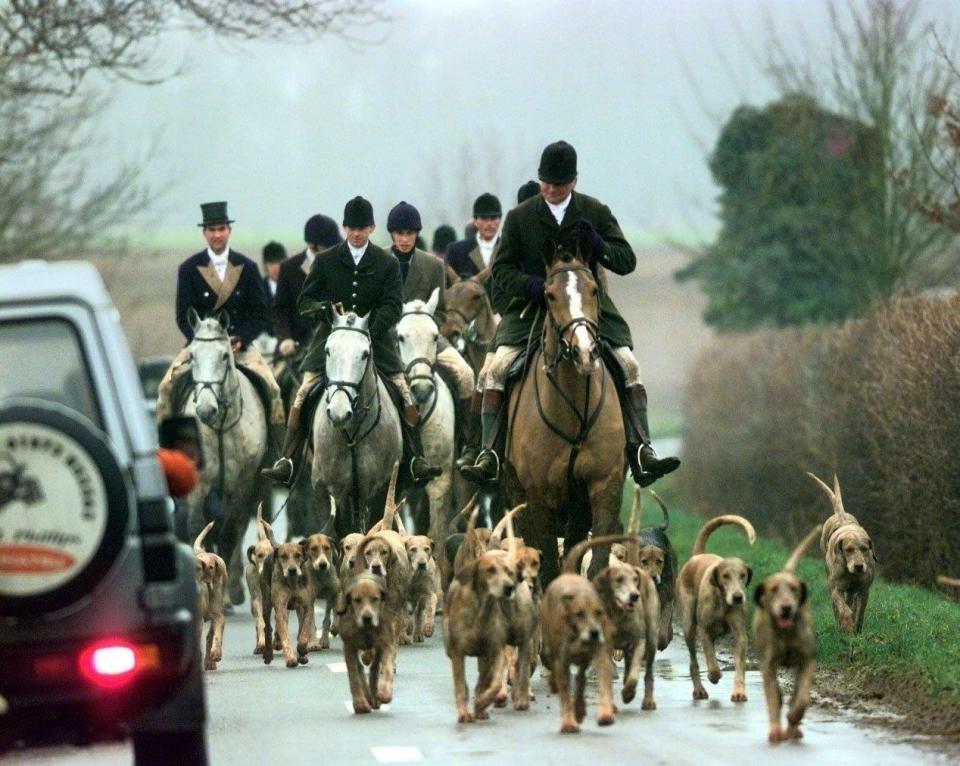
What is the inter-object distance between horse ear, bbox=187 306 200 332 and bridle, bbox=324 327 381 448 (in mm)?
1143

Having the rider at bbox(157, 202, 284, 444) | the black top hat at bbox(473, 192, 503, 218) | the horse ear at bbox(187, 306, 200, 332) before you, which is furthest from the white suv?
the black top hat at bbox(473, 192, 503, 218)

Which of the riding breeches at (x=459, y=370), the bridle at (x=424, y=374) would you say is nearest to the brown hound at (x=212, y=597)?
the bridle at (x=424, y=374)

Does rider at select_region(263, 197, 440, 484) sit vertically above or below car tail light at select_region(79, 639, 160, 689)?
above

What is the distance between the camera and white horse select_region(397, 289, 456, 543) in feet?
70.2

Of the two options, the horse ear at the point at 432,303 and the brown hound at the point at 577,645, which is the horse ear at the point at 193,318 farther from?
the brown hound at the point at 577,645

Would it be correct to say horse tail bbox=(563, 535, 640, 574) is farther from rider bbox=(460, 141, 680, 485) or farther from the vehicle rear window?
the vehicle rear window

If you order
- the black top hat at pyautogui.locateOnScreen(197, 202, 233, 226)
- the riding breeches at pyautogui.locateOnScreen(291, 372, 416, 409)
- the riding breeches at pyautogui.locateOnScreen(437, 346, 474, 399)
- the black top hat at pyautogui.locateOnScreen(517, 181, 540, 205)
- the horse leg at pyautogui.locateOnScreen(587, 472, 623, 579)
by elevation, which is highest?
the black top hat at pyautogui.locateOnScreen(517, 181, 540, 205)

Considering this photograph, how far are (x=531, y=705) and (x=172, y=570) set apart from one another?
202 inches

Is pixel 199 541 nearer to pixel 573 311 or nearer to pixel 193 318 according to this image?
pixel 193 318

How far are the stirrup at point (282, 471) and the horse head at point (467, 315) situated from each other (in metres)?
3.29

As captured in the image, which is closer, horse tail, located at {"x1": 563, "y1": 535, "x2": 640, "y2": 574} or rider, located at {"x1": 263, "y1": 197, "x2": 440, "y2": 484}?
horse tail, located at {"x1": 563, "y1": 535, "x2": 640, "y2": 574}

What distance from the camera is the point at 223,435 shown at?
21141 millimetres

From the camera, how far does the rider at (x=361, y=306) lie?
67.2 ft

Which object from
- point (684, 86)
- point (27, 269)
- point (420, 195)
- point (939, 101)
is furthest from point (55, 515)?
point (684, 86)
